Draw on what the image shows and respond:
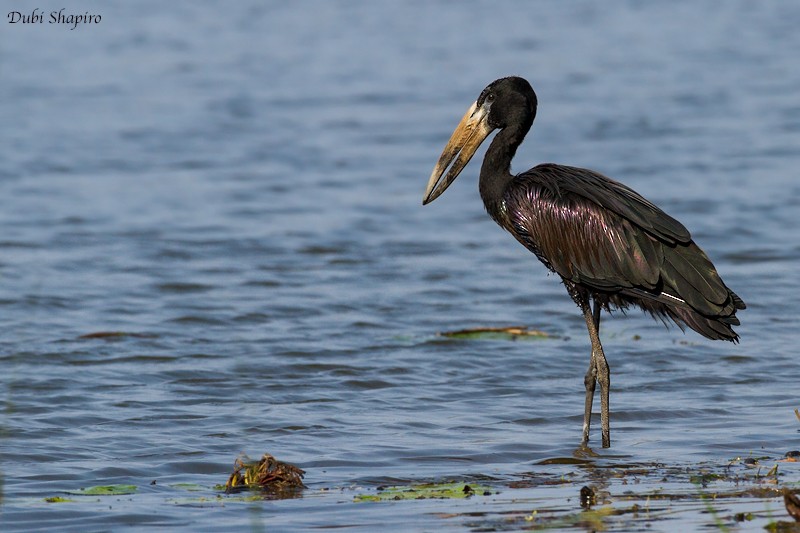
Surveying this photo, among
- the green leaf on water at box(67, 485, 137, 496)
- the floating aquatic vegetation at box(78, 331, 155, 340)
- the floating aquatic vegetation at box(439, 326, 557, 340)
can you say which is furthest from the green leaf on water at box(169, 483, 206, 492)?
the floating aquatic vegetation at box(439, 326, 557, 340)

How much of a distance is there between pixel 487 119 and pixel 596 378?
1.80 m

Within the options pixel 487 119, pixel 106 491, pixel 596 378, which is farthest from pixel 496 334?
pixel 106 491

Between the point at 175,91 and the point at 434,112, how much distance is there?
4.39 metres

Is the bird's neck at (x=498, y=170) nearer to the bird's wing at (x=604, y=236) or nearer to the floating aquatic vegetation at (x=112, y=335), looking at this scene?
the bird's wing at (x=604, y=236)

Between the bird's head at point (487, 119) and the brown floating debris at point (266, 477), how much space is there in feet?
8.54

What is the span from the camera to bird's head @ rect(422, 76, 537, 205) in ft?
29.2

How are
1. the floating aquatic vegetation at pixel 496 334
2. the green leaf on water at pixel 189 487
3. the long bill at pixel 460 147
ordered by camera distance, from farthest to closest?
1. the floating aquatic vegetation at pixel 496 334
2. the long bill at pixel 460 147
3. the green leaf on water at pixel 189 487

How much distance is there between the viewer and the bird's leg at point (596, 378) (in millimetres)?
8211

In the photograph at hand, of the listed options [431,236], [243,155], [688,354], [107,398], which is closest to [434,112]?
[243,155]

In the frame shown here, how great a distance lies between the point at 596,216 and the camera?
8.16 meters

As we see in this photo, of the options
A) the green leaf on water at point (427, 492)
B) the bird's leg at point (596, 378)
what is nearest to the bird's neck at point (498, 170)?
the bird's leg at point (596, 378)

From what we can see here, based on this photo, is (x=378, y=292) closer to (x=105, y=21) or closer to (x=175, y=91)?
(x=175, y=91)

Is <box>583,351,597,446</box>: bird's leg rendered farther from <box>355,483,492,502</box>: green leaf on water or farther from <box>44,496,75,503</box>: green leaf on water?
<box>44,496,75,503</box>: green leaf on water

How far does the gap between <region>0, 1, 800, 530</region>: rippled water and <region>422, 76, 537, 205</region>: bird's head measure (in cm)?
151
